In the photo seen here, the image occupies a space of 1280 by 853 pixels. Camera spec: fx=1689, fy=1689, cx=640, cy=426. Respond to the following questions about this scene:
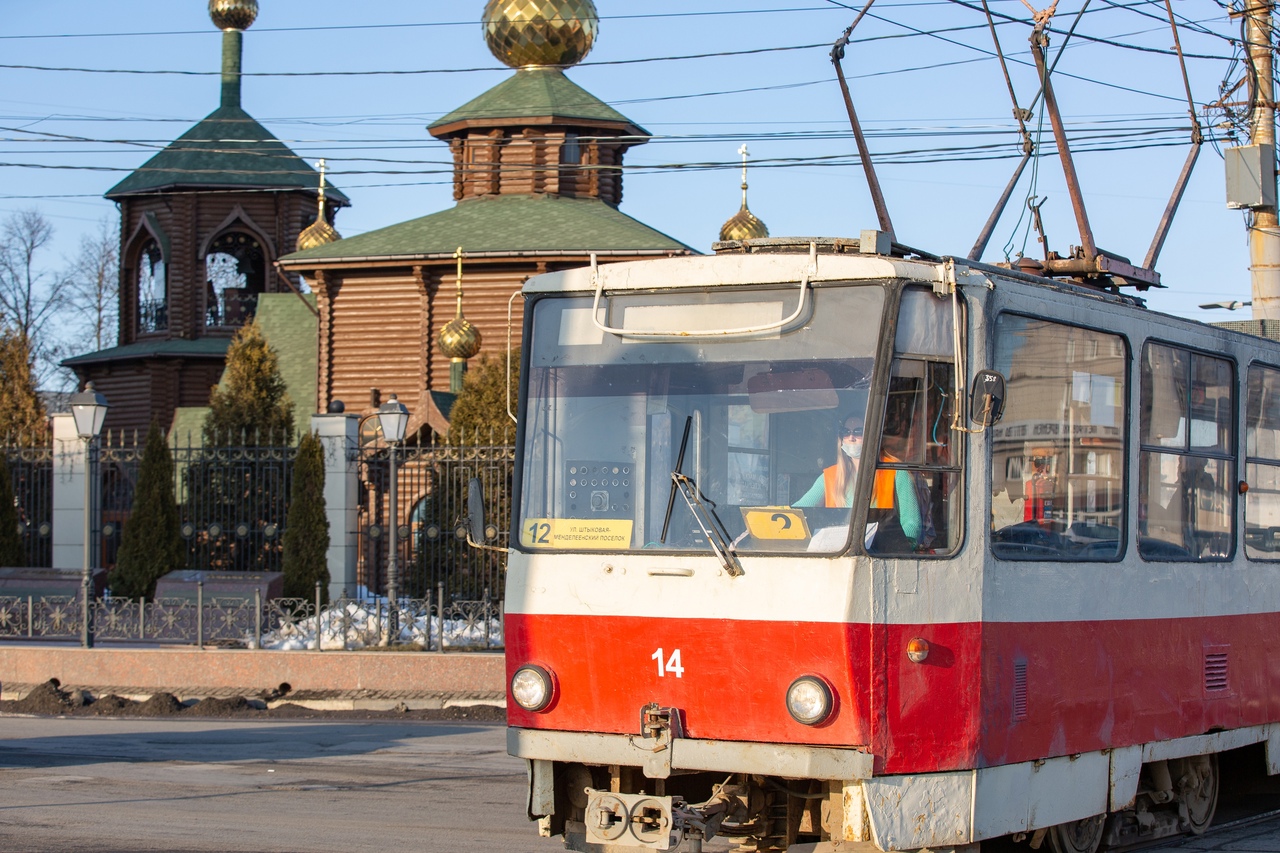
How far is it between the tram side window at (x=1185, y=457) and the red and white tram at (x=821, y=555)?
0.29m

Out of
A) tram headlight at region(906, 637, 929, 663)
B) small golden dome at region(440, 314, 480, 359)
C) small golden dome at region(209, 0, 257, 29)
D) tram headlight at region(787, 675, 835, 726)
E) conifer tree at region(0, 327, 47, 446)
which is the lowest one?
tram headlight at region(787, 675, 835, 726)

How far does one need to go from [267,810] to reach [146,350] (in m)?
36.3

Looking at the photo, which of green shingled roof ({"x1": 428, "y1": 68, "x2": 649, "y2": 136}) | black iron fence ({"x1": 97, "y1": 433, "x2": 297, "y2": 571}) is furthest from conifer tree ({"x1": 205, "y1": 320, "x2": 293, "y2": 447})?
green shingled roof ({"x1": 428, "y1": 68, "x2": 649, "y2": 136})

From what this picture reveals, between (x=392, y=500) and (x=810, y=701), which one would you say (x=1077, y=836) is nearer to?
(x=810, y=701)

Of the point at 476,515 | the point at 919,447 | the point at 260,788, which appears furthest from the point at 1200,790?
the point at 260,788

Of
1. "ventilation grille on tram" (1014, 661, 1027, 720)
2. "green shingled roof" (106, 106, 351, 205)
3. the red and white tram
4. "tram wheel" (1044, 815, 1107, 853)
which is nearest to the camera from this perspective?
the red and white tram

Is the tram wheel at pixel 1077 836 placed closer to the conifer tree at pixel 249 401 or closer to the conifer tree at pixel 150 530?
the conifer tree at pixel 150 530

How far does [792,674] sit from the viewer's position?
7.18 meters

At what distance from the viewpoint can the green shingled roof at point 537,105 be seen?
3806cm

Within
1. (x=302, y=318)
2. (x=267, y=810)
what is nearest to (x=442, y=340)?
(x=302, y=318)

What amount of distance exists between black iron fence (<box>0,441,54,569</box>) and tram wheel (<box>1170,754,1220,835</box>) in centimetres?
1881

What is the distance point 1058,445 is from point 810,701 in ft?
6.36

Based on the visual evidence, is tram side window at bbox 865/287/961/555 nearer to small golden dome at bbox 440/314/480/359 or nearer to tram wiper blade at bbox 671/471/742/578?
tram wiper blade at bbox 671/471/742/578

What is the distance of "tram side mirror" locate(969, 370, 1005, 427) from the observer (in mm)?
7246
